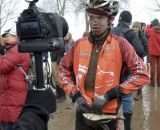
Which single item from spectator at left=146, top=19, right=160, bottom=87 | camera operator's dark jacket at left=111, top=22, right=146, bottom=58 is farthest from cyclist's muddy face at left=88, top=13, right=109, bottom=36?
spectator at left=146, top=19, right=160, bottom=87

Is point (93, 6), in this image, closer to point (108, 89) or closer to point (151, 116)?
point (108, 89)

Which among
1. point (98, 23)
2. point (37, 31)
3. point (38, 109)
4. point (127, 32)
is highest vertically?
point (37, 31)

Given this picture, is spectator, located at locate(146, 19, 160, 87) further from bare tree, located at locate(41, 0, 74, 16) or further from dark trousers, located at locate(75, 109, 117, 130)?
bare tree, located at locate(41, 0, 74, 16)

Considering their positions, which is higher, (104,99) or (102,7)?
(102,7)

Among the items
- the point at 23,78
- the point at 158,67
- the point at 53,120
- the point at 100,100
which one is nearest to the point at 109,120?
the point at 100,100

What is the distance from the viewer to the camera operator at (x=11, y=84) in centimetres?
530

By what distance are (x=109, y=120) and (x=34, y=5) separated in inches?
Result: 78.5

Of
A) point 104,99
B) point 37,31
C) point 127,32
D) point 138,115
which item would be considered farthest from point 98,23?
point 138,115

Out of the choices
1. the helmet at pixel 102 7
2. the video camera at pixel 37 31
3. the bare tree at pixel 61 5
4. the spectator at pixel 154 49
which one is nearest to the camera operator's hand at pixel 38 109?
the video camera at pixel 37 31

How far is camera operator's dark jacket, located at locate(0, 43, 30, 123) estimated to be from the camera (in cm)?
529

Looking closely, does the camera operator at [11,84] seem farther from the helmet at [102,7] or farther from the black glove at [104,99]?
the black glove at [104,99]

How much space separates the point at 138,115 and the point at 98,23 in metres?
4.74

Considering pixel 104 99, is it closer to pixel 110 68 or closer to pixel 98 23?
pixel 110 68

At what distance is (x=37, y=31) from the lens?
2.09m
